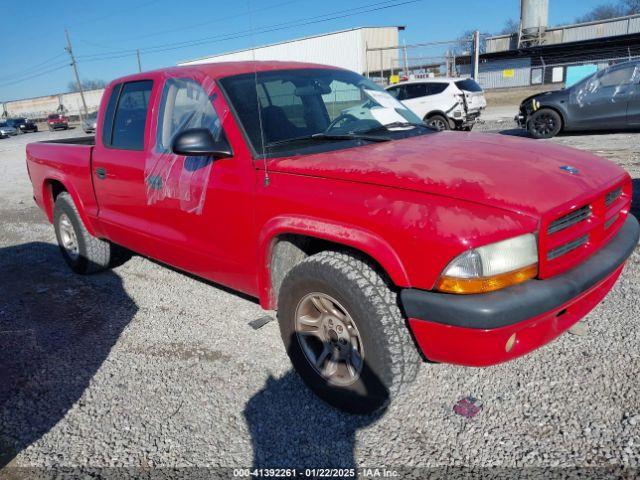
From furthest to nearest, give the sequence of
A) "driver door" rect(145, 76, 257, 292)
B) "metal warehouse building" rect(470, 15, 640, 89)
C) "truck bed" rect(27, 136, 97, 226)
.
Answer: "metal warehouse building" rect(470, 15, 640, 89) < "truck bed" rect(27, 136, 97, 226) < "driver door" rect(145, 76, 257, 292)

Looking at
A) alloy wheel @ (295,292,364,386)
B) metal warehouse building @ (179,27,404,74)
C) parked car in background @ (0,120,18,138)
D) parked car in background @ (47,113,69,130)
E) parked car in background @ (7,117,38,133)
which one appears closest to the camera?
alloy wheel @ (295,292,364,386)

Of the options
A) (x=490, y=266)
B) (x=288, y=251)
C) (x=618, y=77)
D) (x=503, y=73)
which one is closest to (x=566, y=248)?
(x=490, y=266)

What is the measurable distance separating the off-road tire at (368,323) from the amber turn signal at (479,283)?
12.3 inches

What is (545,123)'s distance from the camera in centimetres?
1191

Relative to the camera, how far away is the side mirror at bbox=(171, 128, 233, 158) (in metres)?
2.76

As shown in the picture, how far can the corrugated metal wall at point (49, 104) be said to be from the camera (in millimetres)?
59438

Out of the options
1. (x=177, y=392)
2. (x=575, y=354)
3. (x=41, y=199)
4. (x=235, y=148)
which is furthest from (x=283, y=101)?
(x=41, y=199)

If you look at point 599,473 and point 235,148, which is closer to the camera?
point 599,473

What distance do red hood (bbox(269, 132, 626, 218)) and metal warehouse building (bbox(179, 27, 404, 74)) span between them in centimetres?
2646

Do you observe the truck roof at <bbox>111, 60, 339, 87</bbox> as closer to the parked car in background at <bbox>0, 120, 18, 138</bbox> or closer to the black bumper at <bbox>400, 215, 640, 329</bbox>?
the black bumper at <bbox>400, 215, 640, 329</bbox>

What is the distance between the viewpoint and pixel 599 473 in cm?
210

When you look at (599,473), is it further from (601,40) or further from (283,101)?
(601,40)

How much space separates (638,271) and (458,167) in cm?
256

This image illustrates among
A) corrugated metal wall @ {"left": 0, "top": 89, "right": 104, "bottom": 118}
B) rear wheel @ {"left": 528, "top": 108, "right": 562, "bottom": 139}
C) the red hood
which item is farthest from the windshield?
corrugated metal wall @ {"left": 0, "top": 89, "right": 104, "bottom": 118}
